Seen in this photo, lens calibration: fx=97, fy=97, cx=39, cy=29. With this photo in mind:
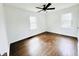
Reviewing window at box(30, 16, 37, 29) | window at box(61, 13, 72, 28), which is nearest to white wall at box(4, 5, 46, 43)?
window at box(30, 16, 37, 29)

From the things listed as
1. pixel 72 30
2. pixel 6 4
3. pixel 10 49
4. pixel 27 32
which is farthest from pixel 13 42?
pixel 72 30

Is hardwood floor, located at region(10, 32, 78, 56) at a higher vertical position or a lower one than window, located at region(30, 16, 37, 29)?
lower

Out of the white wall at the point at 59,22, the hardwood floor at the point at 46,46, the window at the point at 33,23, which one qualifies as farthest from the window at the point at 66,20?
the window at the point at 33,23

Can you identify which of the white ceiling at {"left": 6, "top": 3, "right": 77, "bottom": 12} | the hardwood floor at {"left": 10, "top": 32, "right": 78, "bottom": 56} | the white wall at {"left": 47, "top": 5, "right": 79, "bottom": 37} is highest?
the white ceiling at {"left": 6, "top": 3, "right": 77, "bottom": 12}

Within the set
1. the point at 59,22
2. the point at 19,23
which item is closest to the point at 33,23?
the point at 19,23

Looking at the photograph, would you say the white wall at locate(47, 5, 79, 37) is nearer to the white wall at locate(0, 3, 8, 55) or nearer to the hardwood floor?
the hardwood floor

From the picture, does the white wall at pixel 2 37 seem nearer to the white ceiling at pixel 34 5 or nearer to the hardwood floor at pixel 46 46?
the hardwood floor at pixel 46 46

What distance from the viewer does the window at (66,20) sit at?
48.4 inches

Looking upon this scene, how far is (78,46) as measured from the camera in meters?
1.23

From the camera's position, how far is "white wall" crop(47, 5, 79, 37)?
1215 millimetres

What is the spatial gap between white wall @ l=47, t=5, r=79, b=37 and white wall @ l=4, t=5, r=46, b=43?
10cm

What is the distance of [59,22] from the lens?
1.29m

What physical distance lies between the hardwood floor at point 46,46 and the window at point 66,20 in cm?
17

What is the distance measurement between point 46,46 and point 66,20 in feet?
1.42
